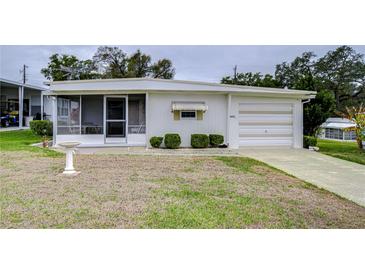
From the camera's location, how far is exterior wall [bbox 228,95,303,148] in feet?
42.8

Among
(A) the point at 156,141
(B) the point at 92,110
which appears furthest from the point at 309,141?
(B) the point at 92,110

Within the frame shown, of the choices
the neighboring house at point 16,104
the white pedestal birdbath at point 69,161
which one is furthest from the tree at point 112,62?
the white pedestal birdbath at point 69,161

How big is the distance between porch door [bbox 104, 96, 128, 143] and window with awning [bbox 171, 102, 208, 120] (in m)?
2.42

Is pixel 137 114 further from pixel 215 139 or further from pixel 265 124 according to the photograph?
pixel 265 124

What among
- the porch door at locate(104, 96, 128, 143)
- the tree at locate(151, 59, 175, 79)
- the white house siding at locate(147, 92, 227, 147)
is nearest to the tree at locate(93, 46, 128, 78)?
the tree at locate(151, 59, 175, 79)

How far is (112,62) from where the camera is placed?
105ft

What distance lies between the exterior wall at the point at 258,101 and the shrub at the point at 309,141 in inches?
9.3

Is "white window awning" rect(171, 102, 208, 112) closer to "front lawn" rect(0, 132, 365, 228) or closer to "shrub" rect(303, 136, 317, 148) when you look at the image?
"front lawn" rect(0, 132, 365, 228)

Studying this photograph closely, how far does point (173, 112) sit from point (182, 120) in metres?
0.56

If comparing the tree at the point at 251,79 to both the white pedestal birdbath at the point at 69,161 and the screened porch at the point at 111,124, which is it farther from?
the white pedestal birdbath at the point at 69,161

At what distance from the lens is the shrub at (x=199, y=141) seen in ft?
40.8

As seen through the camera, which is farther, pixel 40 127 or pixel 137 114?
pixel 40 127
